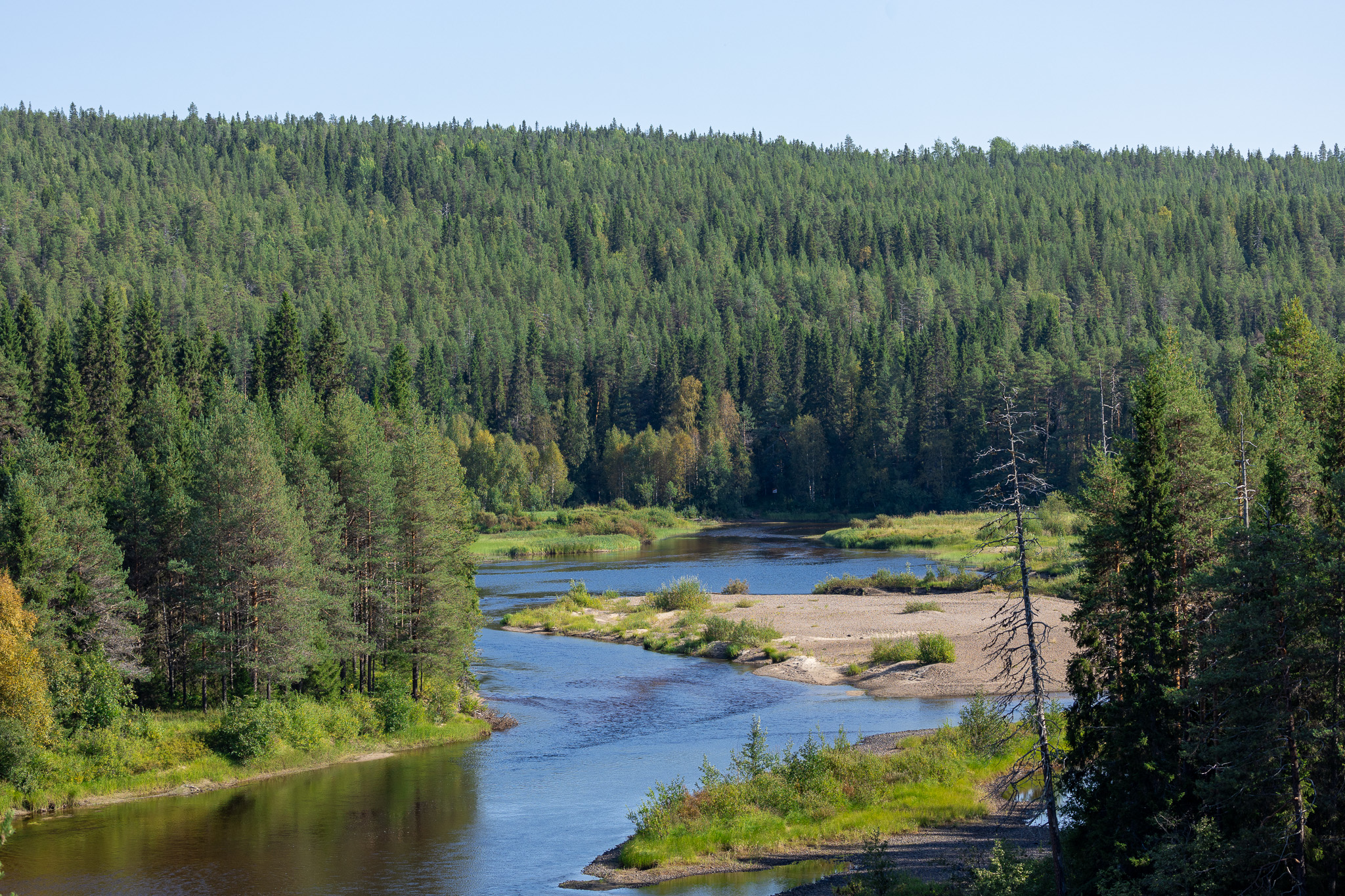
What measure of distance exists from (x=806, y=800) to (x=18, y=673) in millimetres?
27697

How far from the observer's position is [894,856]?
123 feet

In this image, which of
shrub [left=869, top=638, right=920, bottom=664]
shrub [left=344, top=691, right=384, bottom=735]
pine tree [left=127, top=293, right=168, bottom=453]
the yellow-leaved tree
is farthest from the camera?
pine tree [left=127, top=293, right=168, bottom=453]

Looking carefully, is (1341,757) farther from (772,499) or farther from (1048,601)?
(772,499)

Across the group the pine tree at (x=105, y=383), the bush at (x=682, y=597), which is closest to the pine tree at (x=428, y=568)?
the pine tree at (x=105, y=383)

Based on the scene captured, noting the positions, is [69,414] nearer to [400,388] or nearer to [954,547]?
[400,388]

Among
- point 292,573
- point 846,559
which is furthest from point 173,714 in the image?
point 846,559

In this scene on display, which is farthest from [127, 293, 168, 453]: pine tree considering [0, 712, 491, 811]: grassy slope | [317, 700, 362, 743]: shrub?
[0, 712, 491, 811]: grassy slope

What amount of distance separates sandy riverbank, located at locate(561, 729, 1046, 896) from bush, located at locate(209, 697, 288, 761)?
18155mm

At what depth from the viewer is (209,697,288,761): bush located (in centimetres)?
5016

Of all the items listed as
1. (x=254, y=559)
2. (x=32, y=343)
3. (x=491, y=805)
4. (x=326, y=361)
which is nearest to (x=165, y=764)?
(x=254, y=559)

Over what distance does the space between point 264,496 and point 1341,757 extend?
41535mm

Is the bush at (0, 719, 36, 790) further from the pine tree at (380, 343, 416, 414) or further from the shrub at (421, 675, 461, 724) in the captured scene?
the pine tree at (380, 343, 416, 414)

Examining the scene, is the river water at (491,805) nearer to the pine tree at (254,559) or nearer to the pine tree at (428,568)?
the pine tree at (428,568)

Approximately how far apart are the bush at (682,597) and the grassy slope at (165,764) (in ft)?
116
